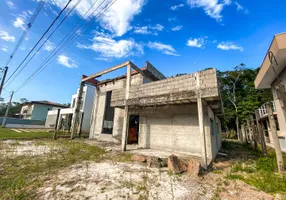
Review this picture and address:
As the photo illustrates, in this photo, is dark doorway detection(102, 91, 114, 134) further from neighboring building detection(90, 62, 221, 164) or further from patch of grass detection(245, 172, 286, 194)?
patch of grass detection(245, 172, 286, 194)

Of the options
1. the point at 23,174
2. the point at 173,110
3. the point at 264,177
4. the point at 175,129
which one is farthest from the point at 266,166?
the point at 23,174

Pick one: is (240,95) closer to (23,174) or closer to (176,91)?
(176,91)

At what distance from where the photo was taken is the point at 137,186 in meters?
3.30

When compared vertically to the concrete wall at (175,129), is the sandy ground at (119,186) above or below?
below

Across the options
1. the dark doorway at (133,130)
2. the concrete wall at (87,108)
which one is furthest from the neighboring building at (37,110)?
the dark doorway at (133,130)

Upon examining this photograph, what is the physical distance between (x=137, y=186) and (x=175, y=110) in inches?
205

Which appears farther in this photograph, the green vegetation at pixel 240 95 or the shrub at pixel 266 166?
the green vegetation at pixel 240 95

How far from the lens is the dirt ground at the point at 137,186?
9.46 ft

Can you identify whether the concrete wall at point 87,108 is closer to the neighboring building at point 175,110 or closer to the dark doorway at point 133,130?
the neighboring building at point 175,110

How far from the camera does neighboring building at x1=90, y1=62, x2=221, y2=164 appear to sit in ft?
18.2

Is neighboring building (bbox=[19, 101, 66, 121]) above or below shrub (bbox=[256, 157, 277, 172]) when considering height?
above

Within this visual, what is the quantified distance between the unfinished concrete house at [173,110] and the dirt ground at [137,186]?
1.60 m

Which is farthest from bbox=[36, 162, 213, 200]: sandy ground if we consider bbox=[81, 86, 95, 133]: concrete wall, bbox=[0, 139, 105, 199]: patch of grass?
bbox=[81, 86, 95, 133]: concrete wall

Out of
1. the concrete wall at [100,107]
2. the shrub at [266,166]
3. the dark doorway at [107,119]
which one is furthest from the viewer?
the dark doorway at [107,119]
